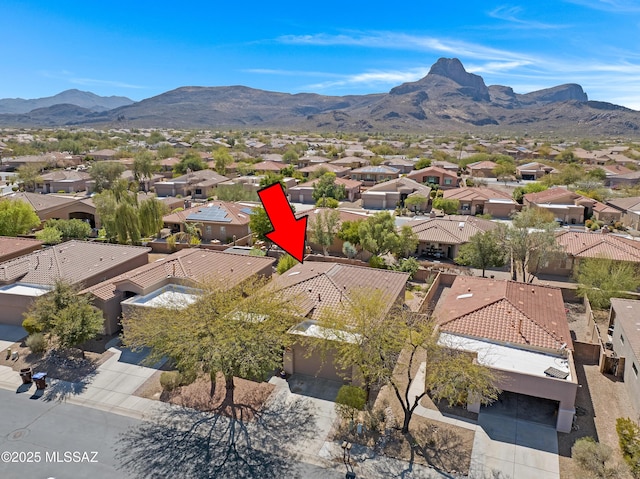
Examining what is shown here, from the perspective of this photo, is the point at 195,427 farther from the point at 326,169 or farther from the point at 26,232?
the point at 326,169

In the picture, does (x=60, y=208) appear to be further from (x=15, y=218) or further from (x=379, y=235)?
(x=379, y=235)

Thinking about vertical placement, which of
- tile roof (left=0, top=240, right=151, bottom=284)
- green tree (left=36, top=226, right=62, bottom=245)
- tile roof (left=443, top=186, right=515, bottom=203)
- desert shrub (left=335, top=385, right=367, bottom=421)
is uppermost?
tile roof (left=443, top=186, right=515, bottom=203)

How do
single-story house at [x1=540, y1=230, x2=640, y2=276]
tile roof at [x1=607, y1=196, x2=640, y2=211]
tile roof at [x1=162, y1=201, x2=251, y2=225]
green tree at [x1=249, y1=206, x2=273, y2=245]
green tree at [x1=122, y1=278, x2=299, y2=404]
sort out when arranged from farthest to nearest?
tile roof at [x1=607, y1=196, x2=640, y2=211], tile roof at [x1=162, y1=201, x2=251, y2=225], green tree at [x1=249, y1=206, x2=273, y2=245], single-story house at [x1=540, y1=230, x2=640, y2=276], green tree at [x1=122, y1=278, x2=299, y2=404]

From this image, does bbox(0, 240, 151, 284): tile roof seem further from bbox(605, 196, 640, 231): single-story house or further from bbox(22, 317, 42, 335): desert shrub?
bbox(605, 196, 640, 231): single-story house

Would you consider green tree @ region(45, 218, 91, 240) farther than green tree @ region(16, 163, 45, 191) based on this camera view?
No

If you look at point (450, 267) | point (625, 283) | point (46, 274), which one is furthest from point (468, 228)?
point (46, 274)

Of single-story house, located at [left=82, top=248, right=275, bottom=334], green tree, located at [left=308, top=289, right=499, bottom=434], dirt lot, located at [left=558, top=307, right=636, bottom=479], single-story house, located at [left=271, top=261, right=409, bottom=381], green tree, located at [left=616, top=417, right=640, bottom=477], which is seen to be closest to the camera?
green tree, located at [left=616, top=417, right=640, bottom=477]

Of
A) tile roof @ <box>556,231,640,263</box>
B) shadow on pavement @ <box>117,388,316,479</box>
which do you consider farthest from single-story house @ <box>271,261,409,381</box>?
tile roof @ <box>556,231,640,263</box>

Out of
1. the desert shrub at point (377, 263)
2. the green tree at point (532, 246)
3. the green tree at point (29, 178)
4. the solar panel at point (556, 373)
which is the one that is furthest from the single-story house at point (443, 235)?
the green tree at point (29, 178)
